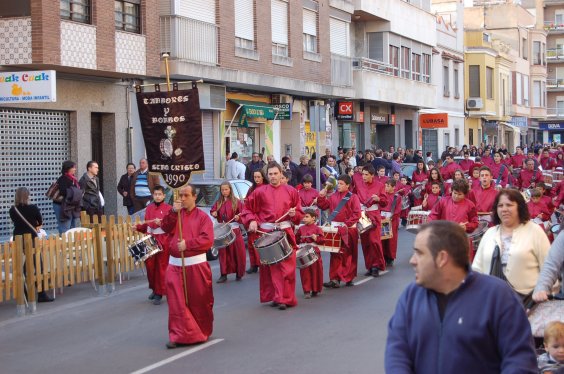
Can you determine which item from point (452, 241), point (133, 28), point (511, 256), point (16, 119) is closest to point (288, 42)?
point (133, 28)

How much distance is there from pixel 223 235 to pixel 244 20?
1536cm

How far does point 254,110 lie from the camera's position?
2930 cm

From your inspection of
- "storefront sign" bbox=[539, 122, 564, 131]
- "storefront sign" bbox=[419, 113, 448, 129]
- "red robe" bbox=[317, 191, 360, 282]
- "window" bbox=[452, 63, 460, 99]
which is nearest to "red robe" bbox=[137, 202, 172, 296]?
"red robe" bbox=[317, 191, 360, 282]

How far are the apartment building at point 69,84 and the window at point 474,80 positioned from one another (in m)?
36.7

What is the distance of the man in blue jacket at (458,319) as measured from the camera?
4.16 metres

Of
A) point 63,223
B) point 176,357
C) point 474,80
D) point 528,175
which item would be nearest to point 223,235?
point 63,223

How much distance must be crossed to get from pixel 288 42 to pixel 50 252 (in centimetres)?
1949

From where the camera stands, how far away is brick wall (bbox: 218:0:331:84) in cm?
2728

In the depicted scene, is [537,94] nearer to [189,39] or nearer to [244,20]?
[244,20]

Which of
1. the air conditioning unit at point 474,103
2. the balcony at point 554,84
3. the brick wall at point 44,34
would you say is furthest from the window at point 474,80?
the brick wall at point 44,34

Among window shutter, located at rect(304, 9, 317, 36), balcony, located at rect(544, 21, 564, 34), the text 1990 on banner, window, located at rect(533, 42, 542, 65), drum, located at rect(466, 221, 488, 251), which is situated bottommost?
drum, located at rect(466, 221, 488, 251)

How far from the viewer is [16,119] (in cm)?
2073

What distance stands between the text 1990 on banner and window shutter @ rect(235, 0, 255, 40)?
690 inches

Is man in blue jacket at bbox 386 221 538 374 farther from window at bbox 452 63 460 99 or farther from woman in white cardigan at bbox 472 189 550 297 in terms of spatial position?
window at bbox 452 63 460 99
